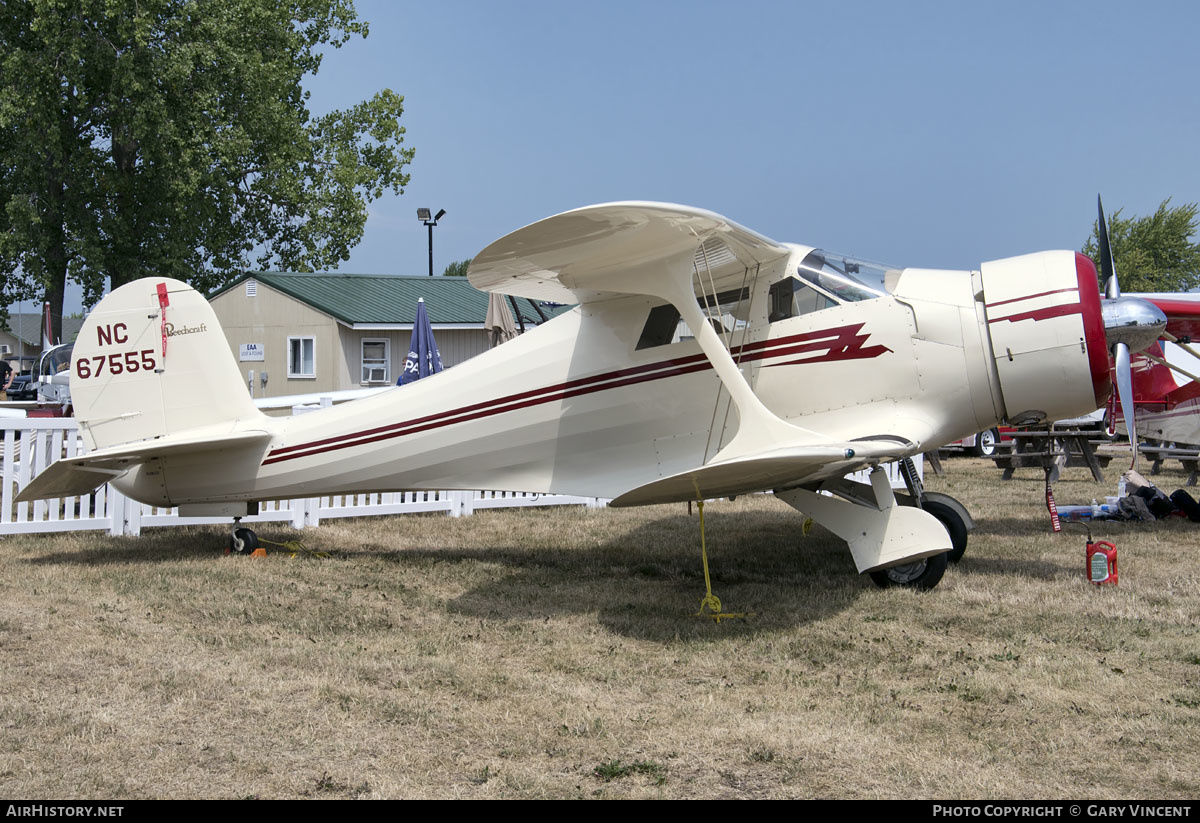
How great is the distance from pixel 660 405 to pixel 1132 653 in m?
3.33

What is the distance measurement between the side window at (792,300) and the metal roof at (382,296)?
787 inches

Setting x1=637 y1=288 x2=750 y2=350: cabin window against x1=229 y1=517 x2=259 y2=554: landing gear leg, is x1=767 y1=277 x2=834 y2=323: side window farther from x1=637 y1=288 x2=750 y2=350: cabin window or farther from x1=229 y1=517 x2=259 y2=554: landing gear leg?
x1=229 y1=517 x2=259 y2=554: landing gear leg

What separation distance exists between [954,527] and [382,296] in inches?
995

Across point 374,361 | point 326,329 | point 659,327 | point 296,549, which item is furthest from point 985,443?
point 326,329

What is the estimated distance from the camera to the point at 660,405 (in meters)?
6.89

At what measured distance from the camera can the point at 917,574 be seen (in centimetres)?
665

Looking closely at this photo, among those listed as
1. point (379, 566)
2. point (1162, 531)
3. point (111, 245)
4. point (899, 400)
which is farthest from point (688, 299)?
point (111, 245)

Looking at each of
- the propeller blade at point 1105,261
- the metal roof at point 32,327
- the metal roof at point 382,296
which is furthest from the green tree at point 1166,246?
the metal roof at point 32,327

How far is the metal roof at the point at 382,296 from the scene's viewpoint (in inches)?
1111

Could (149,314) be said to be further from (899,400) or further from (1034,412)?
(1034,412)

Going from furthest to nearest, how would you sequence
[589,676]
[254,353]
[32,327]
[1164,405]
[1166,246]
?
1. [32,327]
2. [1166,246]
3. [254,353]
4. [1164,405]
5. [589,676]

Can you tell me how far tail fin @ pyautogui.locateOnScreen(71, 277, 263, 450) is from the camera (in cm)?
814

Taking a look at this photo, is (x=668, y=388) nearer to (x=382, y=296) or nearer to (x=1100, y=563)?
(x=1100, y=563)

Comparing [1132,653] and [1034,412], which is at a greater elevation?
[1034,412]
